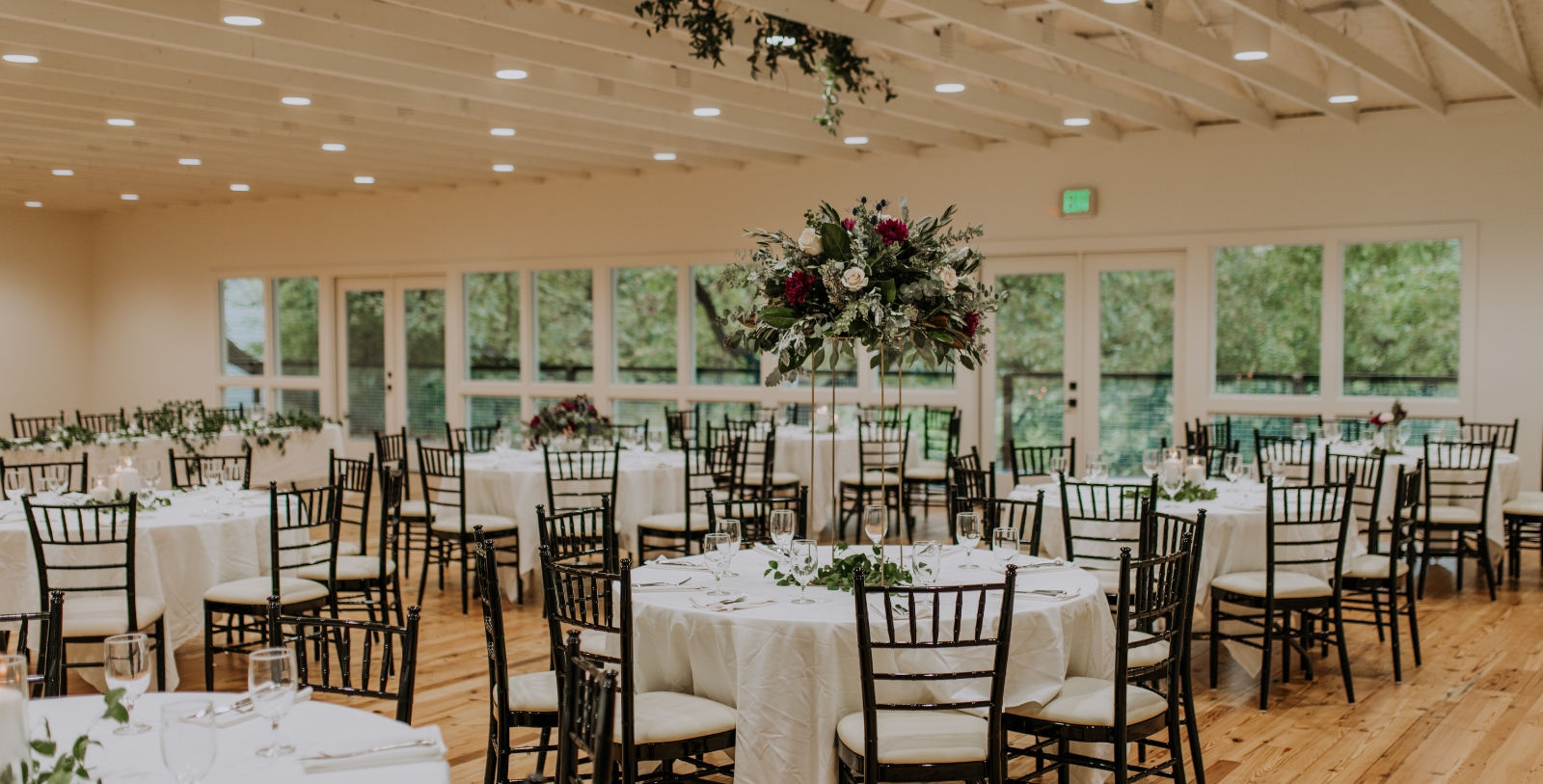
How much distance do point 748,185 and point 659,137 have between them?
6.07ft

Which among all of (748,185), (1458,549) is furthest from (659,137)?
(1458,549)

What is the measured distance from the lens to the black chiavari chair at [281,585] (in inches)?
200

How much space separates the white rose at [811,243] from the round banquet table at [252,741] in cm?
174

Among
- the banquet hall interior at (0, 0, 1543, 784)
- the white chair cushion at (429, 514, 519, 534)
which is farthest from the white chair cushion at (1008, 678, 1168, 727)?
the white chair cushion at (429, 514, 519, 534)

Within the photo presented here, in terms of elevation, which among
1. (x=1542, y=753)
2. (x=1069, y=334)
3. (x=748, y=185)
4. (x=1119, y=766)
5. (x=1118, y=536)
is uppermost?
(x=748, y=185)

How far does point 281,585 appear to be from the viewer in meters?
5.29

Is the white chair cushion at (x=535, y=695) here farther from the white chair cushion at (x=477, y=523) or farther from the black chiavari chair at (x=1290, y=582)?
the white chair cushion at (x=477, y=523)

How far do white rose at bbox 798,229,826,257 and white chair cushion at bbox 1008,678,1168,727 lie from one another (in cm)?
140

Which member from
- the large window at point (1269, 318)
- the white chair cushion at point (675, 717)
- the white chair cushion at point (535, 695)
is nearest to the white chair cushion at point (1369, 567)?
the white chair cushion at point (675, 717)

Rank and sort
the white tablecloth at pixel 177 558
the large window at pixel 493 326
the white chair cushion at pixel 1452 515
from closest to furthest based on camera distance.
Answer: the white tablecloth at pixel 177 558
the white chair cushion at pixel 1452 515
the large window at pixel 493 326

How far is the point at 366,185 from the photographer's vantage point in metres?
12.6

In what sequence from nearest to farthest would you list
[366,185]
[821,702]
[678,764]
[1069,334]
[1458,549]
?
[821,702] → [678,764] → [1458,549] → [1069,334] → [366,185]

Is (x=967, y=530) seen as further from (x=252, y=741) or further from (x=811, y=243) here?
(x=252, y=741)

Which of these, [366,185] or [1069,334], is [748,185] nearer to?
[1069,334]
